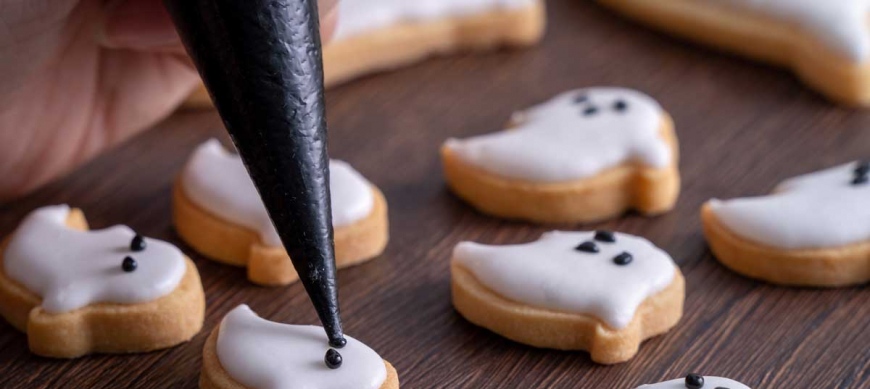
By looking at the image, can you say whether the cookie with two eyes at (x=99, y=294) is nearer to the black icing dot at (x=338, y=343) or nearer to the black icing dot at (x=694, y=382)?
the black icing dot at (x=338, y=343)

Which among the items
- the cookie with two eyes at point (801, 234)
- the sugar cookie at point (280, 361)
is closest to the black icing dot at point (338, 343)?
the sugar cookie at point (280, 361)

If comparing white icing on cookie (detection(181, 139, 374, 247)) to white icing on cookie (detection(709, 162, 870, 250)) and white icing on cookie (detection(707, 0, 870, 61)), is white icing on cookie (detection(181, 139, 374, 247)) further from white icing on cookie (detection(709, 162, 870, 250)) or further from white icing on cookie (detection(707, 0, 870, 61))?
white icing on cookie (detection(707, 0, 870, 61))

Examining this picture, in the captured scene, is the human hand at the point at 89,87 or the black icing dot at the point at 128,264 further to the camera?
the human hand at the point at 89,87

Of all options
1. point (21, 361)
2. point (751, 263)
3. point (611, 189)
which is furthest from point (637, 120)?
point (21, 361)

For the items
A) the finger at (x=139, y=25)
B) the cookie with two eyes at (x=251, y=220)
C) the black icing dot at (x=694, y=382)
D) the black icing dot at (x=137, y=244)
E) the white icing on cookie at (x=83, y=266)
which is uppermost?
the finger at (x=139, y=25)

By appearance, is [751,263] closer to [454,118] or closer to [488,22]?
[454,118]
